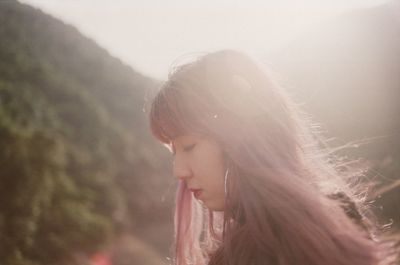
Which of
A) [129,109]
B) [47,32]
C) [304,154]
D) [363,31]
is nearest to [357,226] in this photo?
[304,154]

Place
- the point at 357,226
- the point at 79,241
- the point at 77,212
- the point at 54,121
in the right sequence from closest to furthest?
1. the point at 357,226
2. the point at 79,241
3. the point at 77,212
4. the point at 54,121

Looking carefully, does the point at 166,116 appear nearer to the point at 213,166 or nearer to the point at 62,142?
the point at 213,166

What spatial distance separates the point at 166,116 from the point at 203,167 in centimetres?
24

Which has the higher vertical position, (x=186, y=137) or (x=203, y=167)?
(x=186, y=137)

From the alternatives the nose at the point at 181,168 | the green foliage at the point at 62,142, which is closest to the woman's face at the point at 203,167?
the nose at the point at 181,168

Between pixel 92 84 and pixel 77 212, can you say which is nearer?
pixel 77 212

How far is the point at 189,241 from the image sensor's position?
7.90 ft

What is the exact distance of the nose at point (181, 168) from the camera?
1.92 meters

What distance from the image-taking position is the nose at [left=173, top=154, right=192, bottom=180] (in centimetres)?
192

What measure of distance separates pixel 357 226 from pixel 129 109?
14.7 m

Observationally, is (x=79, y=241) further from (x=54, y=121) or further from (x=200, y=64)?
(x=200, y=64)

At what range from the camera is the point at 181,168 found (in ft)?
6.32

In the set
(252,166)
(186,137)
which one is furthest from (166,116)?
(252,166)

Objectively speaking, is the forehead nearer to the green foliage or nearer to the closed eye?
the closed eye
